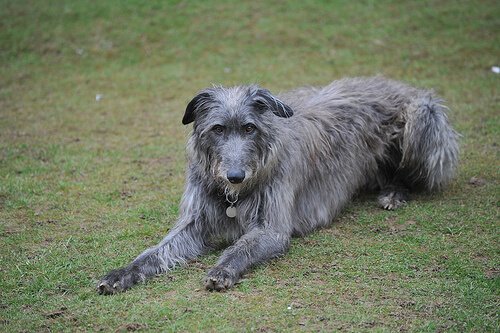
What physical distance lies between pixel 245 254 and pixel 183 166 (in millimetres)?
4066

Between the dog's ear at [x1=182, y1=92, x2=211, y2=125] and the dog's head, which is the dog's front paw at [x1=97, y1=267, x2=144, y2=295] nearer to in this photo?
the dog's head

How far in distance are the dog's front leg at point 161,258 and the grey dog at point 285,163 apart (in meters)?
0.01

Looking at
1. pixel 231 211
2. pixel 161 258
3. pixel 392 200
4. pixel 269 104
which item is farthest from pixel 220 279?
pixel 392 200

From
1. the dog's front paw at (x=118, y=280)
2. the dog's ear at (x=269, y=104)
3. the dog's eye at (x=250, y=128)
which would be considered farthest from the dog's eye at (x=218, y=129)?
the dog's front paw at (x=118, y=280)

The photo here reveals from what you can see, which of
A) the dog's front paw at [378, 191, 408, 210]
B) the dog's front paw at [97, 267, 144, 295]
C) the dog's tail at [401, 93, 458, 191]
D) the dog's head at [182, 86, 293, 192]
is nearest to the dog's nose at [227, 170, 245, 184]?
the dog's head at [182, 86, 293, 192]

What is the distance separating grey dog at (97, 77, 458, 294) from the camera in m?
6.96

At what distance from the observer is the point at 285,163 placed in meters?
7.61

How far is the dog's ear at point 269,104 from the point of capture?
7207 millimetres

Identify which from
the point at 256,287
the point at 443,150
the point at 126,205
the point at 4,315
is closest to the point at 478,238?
the point at 443,150

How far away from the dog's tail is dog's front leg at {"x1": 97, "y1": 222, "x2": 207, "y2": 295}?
3.27 m

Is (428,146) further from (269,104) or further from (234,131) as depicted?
(234,131)

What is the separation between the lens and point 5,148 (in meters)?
11.4

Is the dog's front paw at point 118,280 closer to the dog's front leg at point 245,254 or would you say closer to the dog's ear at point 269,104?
the dog's front leg at point 245,254

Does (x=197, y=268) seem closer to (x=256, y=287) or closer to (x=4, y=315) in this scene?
(x=256, y=287)
